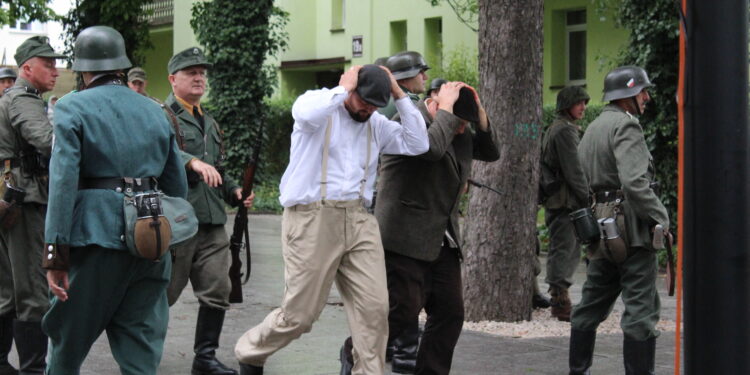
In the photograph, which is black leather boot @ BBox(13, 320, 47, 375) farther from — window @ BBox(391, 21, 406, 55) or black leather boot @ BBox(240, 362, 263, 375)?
window @ BBox(391, 21, 406, 55)

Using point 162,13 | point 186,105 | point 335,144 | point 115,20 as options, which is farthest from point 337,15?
point 335,144

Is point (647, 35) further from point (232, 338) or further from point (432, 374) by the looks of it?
point (432, 374)

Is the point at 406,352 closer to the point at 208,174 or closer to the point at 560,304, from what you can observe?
the point at 208,174

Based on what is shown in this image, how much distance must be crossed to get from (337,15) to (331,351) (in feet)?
77.6

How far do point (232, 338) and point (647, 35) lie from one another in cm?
735

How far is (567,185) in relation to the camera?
32.9 ft

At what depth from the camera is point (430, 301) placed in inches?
247

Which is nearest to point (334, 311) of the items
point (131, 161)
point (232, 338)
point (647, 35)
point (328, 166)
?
point (232, 338)

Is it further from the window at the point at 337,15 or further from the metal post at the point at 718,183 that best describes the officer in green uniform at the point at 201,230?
the window at the point at 337,15

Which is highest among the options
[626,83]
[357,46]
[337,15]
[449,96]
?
[337,15]

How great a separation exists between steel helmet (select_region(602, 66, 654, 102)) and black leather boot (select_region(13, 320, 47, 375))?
370cm

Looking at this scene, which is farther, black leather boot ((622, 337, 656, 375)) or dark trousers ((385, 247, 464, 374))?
black leather boot ((622, 337, 656, 375))

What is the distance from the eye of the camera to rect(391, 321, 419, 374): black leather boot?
7309 millimetres

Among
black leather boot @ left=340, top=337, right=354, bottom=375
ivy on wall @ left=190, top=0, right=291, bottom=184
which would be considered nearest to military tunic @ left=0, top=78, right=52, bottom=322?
black leather boot @ left=340, top=337, right=354, bottom=375
